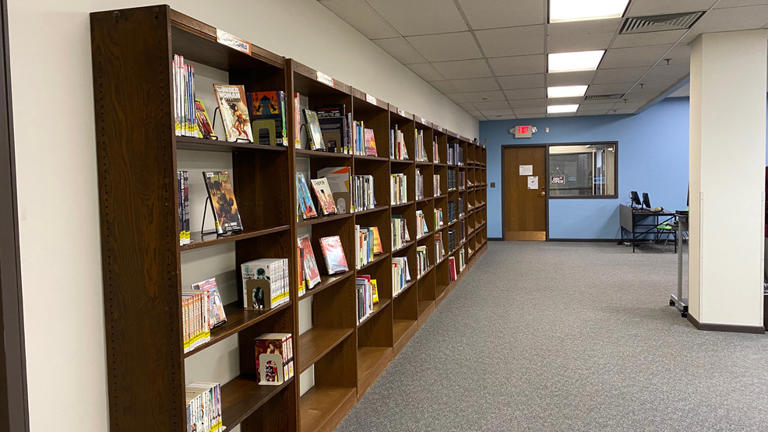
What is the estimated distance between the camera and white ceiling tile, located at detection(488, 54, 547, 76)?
5352 millimetres

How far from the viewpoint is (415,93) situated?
19.2 ft

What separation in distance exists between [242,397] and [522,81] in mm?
5464

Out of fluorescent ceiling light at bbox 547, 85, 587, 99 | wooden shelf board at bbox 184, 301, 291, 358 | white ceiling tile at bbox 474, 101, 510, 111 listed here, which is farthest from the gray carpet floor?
white ceiling tile at bbox 474, 101, 510, 111

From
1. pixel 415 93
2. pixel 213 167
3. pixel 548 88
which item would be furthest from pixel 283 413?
pixel 548 88

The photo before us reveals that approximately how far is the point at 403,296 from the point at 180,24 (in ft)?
11.5

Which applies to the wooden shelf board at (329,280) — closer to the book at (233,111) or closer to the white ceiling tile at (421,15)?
the book at (233,111)

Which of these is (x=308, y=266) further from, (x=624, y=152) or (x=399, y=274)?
(x=624, y=152)

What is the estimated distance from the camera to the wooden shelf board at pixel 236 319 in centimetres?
195

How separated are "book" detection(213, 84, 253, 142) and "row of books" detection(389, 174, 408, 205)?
6.35ft

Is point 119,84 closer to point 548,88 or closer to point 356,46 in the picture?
point 356,46

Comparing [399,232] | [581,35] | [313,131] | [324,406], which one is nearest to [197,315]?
[313,131]

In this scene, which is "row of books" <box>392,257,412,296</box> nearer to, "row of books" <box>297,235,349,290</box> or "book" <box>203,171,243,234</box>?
"row of books" <box>297,235,349,290</box>

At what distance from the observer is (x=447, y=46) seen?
187 inches

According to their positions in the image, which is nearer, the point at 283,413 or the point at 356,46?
the point at 283,413
